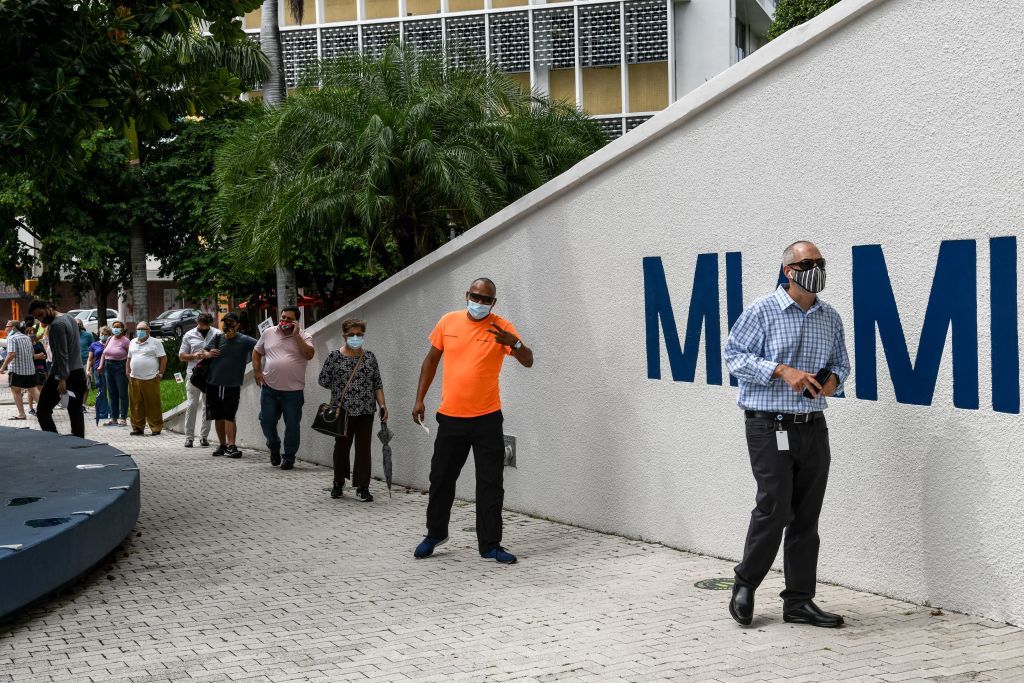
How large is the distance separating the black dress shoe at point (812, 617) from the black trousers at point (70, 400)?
1003cm

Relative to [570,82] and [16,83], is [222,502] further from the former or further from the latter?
[570,82]

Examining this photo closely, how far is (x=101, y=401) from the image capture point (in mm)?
19344

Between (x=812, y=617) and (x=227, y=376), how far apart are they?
31.0 ft

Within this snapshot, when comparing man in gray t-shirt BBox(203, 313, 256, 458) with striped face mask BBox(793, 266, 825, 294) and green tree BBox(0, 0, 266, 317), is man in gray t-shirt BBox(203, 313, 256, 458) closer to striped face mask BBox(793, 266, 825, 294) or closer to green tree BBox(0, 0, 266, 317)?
green tree BBox(0, 0, 266, 317)

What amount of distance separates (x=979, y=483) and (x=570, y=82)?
28413 mm

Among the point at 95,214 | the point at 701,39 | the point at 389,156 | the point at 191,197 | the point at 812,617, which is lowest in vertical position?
the point at 812,617

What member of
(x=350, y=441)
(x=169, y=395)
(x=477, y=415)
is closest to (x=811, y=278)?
(x=477, y=415)

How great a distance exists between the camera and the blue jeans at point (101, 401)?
1883cm

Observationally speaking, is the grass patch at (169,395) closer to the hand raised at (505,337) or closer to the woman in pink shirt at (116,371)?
the woman in pink shirt at (116,371)

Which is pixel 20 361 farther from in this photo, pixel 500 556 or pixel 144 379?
pixel 500 556

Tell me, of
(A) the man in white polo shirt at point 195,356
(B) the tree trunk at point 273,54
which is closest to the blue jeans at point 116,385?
(A) the man in white polo shirt at point 195,356

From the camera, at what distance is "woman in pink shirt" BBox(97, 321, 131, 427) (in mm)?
17734

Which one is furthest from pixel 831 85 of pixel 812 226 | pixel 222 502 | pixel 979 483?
pixel 222 502

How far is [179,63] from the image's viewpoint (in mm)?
10422
